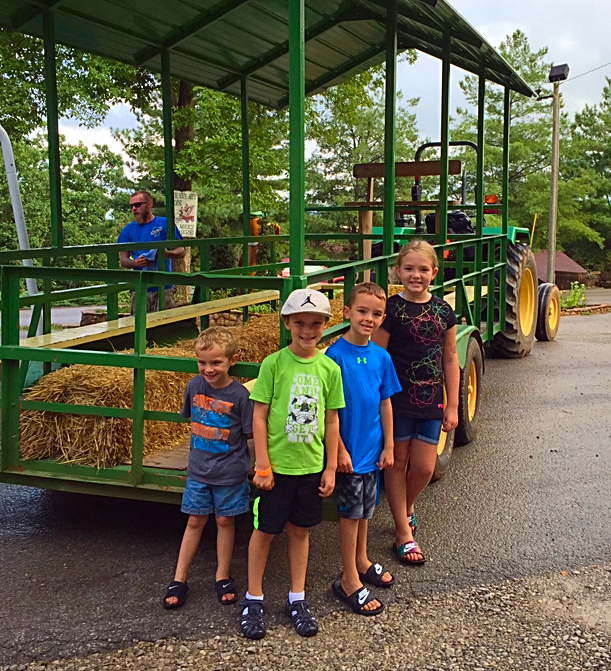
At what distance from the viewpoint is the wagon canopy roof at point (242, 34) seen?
5.38 meters

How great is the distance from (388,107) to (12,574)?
372cm

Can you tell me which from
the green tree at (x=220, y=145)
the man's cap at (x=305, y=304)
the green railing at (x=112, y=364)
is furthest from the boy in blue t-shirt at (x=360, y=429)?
the green tree at (x=220, y=145)

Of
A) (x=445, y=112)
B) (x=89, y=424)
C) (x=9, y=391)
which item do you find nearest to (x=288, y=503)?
(x=89, y=424)

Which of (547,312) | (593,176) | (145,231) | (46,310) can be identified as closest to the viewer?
(46,310)

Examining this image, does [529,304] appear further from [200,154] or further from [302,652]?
[302,652]

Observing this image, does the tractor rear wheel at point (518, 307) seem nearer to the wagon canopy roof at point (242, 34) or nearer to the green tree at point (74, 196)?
the wagon canopy roof at point (242, 34)

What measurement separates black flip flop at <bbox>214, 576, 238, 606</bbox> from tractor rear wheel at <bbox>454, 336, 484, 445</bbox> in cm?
263

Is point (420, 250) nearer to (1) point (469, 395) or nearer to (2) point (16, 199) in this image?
(1) point (469, 395)

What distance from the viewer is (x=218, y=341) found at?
11.3 ft

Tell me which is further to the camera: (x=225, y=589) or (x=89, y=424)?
(x=89, y=424)

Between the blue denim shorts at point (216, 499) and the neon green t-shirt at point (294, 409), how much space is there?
0.35 metres

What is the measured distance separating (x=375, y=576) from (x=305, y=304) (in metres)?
1.41

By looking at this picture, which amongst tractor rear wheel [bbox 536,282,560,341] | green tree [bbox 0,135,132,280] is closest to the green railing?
tractor rear wheel [bbox 536,282,560,341]

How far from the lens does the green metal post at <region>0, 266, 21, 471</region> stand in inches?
154
